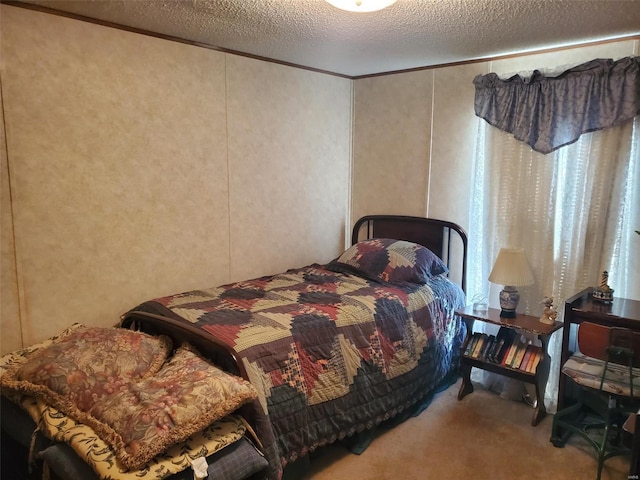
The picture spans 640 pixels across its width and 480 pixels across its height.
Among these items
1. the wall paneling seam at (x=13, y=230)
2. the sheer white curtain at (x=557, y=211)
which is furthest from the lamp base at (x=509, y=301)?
the wall paneling seam at (x=13, y=230)

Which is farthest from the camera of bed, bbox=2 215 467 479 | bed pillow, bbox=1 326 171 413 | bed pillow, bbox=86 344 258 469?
bed, bbox=2 215 467 479

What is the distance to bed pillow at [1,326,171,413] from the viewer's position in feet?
6.15

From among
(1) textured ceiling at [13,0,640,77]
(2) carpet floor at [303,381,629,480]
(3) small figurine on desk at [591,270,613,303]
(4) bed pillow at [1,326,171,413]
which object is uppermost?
(1) textured ceiling at [13,0,640,77]

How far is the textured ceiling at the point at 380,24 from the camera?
7.45 ft

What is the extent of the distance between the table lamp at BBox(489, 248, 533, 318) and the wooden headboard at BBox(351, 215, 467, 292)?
1.70ft

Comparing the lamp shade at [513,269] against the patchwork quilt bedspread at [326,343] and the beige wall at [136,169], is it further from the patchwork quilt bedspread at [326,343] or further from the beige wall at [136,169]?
the beige wall at [136,169]

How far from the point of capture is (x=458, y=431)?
274cm

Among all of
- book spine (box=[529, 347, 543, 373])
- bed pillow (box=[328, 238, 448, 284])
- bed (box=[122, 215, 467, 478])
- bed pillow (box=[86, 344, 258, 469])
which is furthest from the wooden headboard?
bed pillow (box=[86, 344, 258, 469])

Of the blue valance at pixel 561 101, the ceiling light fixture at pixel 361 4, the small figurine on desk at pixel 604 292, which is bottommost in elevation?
the small figurine on desk at pixel 604 292

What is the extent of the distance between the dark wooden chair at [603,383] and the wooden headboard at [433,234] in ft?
3.51

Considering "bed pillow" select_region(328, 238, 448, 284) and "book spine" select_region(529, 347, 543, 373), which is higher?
"bed pillow" select_region(328, 238, 448, 284)

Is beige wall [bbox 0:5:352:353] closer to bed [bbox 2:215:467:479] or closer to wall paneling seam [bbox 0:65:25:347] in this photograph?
wall paneling seam [bbox 0:65:25:347]

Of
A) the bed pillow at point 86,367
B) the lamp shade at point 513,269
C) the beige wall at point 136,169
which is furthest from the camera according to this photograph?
the lamp shade at point 513,269

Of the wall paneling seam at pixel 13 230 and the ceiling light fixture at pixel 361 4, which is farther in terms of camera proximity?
the wall paneling seam at pixel 13 230
